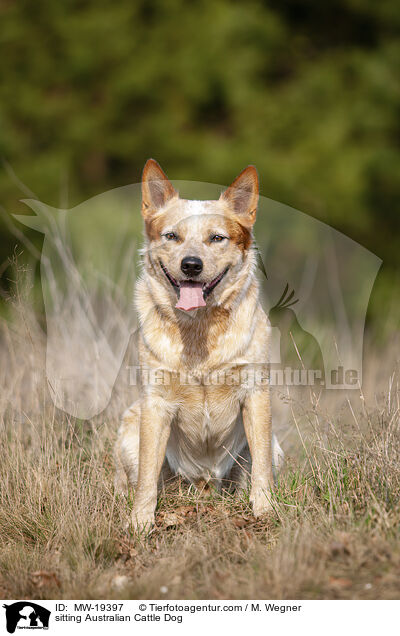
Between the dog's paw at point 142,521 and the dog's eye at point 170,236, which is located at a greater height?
the dog's eye at point 170,236

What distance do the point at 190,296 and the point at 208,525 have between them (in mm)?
1135

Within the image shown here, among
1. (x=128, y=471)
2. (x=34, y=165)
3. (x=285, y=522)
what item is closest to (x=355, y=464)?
(x=285, y=522)

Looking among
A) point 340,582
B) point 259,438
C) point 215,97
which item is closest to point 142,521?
point 259,438

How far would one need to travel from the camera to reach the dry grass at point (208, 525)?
2621mm

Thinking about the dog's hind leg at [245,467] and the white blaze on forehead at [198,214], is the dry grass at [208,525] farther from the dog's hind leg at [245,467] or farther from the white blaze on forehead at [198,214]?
the white blaze on forehead at [198,214]

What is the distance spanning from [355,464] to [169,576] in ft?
3.53

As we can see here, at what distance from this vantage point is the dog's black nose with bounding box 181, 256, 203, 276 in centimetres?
317

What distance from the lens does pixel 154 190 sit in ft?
11.4

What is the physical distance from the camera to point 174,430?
143 inches

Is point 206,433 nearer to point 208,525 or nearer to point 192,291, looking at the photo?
point 208,525

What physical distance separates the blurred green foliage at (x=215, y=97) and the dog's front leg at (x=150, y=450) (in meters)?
7.78
